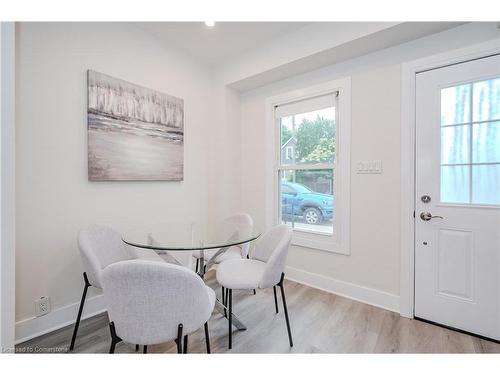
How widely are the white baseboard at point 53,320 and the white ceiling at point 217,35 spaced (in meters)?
2.65

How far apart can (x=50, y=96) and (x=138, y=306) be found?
178 cm

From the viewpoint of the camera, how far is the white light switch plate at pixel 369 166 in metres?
2.20

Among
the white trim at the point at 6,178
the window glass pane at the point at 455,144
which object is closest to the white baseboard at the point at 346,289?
the window glass pane at the point at 455,144

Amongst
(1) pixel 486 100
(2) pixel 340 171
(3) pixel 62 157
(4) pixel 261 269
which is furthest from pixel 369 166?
(3) pixel 62 157

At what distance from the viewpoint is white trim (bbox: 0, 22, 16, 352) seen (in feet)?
4.35

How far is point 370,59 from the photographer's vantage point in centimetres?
225

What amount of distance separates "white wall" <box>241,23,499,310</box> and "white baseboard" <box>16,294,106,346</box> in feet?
6.96

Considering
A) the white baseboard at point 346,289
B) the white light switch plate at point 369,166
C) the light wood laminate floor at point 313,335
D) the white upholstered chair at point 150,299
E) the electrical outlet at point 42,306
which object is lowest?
the light wood laminate floor at point 313,335

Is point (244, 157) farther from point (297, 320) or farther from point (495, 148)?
point (495, 148)

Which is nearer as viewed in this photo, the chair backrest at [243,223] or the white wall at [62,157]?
the white wall at [62,157]

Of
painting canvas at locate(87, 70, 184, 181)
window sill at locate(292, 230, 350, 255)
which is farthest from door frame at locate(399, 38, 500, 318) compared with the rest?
painting canvas at locate(87, 70, 184, 181)

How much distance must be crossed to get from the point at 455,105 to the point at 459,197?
0.72 m

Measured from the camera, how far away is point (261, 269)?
186 cm

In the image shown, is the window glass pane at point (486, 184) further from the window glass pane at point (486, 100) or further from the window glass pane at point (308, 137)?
the window glass pane at point (308, 137)
